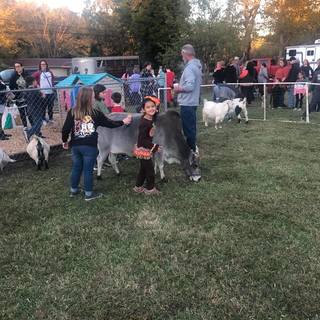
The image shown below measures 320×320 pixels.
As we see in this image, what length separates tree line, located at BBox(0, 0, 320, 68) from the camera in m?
28.0

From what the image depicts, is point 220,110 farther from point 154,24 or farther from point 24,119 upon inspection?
point 154,24

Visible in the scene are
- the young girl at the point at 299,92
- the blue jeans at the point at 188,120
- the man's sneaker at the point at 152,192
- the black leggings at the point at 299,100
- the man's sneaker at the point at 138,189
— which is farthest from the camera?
the black leggings at the point at 299,100

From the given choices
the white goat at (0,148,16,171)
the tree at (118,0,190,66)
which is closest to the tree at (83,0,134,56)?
the tree at (118,0,190,66)

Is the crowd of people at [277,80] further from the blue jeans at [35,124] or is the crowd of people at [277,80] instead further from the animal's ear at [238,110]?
the blue jeans at [35,124]

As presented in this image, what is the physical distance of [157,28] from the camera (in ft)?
113

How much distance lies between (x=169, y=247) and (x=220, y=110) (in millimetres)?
8223

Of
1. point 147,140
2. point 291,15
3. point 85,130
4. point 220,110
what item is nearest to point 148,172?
point 147,140

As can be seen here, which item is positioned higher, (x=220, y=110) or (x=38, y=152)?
(x=220, y=110)

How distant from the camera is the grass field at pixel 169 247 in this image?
3.85 metres

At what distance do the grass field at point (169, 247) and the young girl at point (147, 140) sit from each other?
26 centimetres

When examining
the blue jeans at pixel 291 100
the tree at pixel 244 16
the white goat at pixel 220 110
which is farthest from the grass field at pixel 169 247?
the tree at pixel 244 16

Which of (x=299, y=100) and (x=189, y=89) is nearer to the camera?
(x=189, y=89)

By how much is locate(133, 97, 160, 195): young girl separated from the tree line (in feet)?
71.3

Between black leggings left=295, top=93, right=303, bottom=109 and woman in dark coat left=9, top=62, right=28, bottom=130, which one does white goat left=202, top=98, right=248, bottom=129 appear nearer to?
black leggings left=295, top=93, right=303, bottom=109
